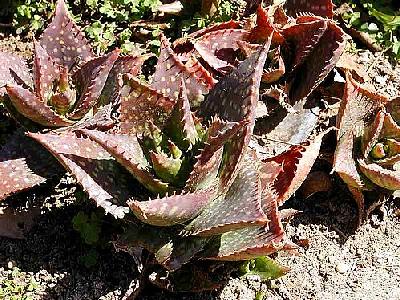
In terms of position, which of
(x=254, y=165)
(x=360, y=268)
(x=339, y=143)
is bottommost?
(x=360, y=268)

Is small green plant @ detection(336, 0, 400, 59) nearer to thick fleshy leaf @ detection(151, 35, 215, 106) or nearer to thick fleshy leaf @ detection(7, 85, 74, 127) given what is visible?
thick fleshy leaf @ detection(151, 35, 215, 106)

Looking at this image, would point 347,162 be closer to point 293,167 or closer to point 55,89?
point 293,167

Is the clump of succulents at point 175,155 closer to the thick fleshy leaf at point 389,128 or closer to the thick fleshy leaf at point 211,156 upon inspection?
the thick fleshy leaf at point 211,156

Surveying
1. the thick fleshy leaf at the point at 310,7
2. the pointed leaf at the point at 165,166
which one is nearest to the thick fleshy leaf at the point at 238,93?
the pointed leaf at the point at 165,166

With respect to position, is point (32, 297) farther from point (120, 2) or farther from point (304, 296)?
point (120, 2)

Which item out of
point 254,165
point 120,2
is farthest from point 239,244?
point 120,2

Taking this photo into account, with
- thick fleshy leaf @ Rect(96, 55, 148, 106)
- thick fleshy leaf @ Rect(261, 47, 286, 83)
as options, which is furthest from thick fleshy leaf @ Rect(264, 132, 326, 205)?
thick fleshy leaf @ Rect(96, 55, 148, 106)
